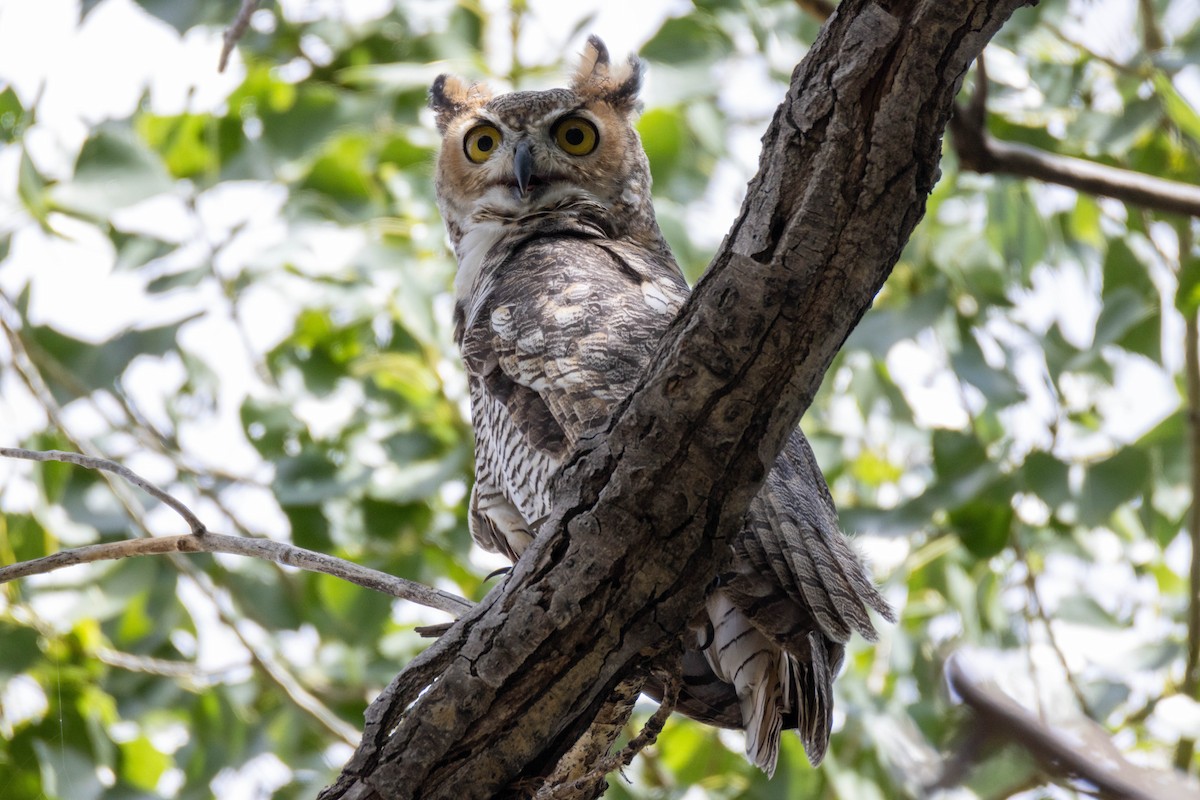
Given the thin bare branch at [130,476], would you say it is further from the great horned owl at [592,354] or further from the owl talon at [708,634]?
the owl talon at [708,634]

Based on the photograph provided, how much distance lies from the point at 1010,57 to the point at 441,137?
6.32 ft

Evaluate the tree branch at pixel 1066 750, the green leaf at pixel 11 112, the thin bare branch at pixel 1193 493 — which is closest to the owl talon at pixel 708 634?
the tree branch at pixel 1066 750

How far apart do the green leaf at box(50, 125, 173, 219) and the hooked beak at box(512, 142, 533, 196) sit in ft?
3.39

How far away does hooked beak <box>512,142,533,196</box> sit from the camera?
3.12 meters

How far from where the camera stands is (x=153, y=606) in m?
3.77

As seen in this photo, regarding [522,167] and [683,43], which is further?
[683,43]

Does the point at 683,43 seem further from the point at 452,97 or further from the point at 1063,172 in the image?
the point at 1063,172

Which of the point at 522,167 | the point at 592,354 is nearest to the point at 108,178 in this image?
the point at 522,167

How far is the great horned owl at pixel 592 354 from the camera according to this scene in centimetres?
186

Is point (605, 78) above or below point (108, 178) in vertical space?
below

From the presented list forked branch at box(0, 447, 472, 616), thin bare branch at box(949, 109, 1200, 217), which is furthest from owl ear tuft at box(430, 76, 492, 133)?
forked branch at box(0, 447, 472, 616)

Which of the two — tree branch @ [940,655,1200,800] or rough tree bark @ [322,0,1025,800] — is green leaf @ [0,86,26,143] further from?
tree branch @ [940,655,1200,800]

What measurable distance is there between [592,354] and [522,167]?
1051 millimetres

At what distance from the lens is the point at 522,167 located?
314cm
